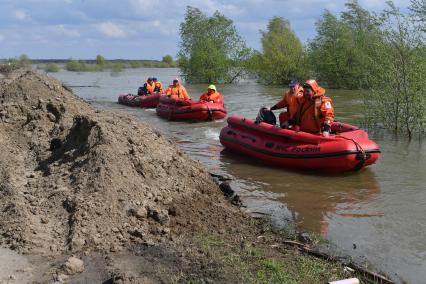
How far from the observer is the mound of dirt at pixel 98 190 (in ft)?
15.2

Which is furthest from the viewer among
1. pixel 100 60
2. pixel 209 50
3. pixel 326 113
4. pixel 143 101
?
pixel 100 60

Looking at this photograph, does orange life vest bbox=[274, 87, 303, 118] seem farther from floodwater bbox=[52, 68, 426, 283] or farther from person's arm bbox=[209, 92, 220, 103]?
person's arm bbox=[209, 92, 220, 103]

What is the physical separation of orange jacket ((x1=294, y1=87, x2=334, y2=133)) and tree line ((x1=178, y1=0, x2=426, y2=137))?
373 cm

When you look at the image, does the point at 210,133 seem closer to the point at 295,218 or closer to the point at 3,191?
the point at 295,218

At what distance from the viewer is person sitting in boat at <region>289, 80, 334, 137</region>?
355 inches

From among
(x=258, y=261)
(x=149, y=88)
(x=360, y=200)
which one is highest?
(x=149, y=88)

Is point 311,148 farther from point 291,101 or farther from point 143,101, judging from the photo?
point 143,101

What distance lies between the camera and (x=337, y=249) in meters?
5.19

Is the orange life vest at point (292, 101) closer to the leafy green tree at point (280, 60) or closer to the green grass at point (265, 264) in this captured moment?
the green grass at point (265, 264)

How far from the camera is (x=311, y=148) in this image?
28.8 feet

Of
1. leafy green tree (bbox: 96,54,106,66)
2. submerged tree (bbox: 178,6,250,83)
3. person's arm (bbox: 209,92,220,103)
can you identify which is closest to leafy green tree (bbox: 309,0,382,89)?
submerged tree (bbox: 178,6,250,83)

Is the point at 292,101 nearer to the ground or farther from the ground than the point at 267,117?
farther from the ground

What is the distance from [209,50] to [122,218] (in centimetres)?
3512

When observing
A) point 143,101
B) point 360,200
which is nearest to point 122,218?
point 360,200
